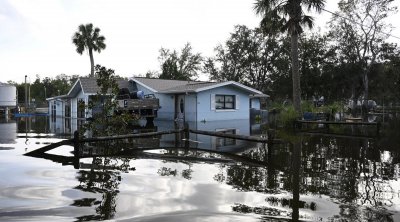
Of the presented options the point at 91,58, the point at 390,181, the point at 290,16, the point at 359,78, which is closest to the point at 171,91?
the point at 290,16

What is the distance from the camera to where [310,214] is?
5.22 meters

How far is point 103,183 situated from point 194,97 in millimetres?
21123

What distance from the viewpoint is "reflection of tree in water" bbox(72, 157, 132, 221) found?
544 cm

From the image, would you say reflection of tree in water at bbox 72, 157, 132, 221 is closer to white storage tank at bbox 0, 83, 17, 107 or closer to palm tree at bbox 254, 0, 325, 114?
palm tree at bbox 254, 0, 325, 114

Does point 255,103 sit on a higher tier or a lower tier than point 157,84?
lower

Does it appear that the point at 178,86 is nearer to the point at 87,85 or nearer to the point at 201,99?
the point at 201,99

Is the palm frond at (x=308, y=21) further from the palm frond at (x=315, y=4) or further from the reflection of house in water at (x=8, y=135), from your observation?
the reflection of house in water at (x=8, y=135)

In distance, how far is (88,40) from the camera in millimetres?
50031

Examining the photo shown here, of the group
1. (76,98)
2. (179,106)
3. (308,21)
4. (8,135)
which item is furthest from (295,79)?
(76,98)

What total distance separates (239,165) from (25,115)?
1542 inches

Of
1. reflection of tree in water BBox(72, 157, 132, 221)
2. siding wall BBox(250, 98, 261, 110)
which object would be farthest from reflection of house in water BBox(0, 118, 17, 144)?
siding wall BBox(250, 98, 261, 110)

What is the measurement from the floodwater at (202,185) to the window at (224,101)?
18146 millimetres

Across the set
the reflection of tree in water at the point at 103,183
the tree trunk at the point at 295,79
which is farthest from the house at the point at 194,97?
the reflection of tree in water at the point at 103,183

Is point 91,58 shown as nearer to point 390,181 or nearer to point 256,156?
Result: point 256,156
